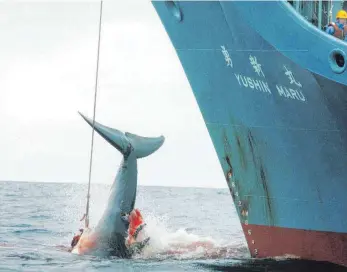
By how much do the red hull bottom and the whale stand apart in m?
2.34

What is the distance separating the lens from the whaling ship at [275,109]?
514 inches

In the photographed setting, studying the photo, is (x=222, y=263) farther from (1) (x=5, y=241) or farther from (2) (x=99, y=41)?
(1) (x=5, y=241)

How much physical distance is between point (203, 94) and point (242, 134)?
4.24ft

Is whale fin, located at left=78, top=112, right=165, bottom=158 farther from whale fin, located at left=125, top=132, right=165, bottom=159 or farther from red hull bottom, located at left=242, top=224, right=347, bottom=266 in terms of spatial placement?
red hull bottom, located at left=242, top=224, right=347, bottom=266

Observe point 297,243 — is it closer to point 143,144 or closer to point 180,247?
point 143,144

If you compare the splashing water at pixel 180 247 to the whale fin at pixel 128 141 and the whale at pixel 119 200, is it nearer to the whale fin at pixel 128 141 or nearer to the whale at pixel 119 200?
the whale at pixel 119 200

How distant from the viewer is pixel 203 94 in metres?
15.8

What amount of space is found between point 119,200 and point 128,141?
4.05 ft

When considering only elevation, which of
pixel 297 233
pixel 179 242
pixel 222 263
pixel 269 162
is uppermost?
pixel 269 162

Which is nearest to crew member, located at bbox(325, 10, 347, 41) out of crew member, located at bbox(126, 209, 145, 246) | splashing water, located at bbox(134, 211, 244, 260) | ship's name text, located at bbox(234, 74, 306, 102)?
ship's name text, located at bbox(234, 74, 306, 102)

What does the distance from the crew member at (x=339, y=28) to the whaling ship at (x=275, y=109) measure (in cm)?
57

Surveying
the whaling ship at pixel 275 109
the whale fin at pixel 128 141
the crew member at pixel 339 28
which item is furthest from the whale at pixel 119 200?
the crew member at pixel 339 28

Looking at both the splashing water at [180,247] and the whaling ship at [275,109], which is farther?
the splashing water at [180,247]

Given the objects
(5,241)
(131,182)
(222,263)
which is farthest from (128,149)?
(5,241)
